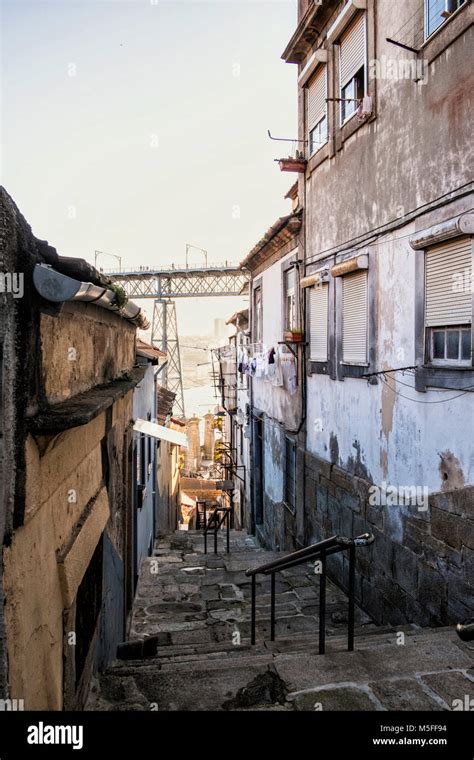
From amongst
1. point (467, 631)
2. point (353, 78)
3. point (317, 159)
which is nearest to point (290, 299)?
point (317, 159)

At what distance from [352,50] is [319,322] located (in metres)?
4.50

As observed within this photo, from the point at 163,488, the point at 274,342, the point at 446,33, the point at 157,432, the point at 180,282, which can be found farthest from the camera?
the point at 180,282

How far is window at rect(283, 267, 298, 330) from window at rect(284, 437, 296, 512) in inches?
104

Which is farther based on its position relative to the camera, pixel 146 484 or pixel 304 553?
pixel 146 484

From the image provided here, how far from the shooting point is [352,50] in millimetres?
8859

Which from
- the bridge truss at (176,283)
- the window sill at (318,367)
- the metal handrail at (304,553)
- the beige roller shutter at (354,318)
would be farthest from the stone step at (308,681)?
the bridge truss at (176,283)

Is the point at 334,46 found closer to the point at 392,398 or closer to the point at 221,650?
the point at 392,398

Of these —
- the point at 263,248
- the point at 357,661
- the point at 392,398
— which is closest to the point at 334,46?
the point at 263,248

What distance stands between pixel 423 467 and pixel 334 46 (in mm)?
7454

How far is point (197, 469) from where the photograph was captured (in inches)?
1474

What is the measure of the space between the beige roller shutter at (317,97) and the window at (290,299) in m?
3.05

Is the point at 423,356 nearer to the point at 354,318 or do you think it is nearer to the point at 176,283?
the point at 354,318

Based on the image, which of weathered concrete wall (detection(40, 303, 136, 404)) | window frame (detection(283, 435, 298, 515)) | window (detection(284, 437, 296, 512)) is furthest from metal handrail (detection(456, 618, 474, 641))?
window (detection(284, 437, 296, 512))

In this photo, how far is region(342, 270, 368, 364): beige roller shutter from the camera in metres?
8.36
